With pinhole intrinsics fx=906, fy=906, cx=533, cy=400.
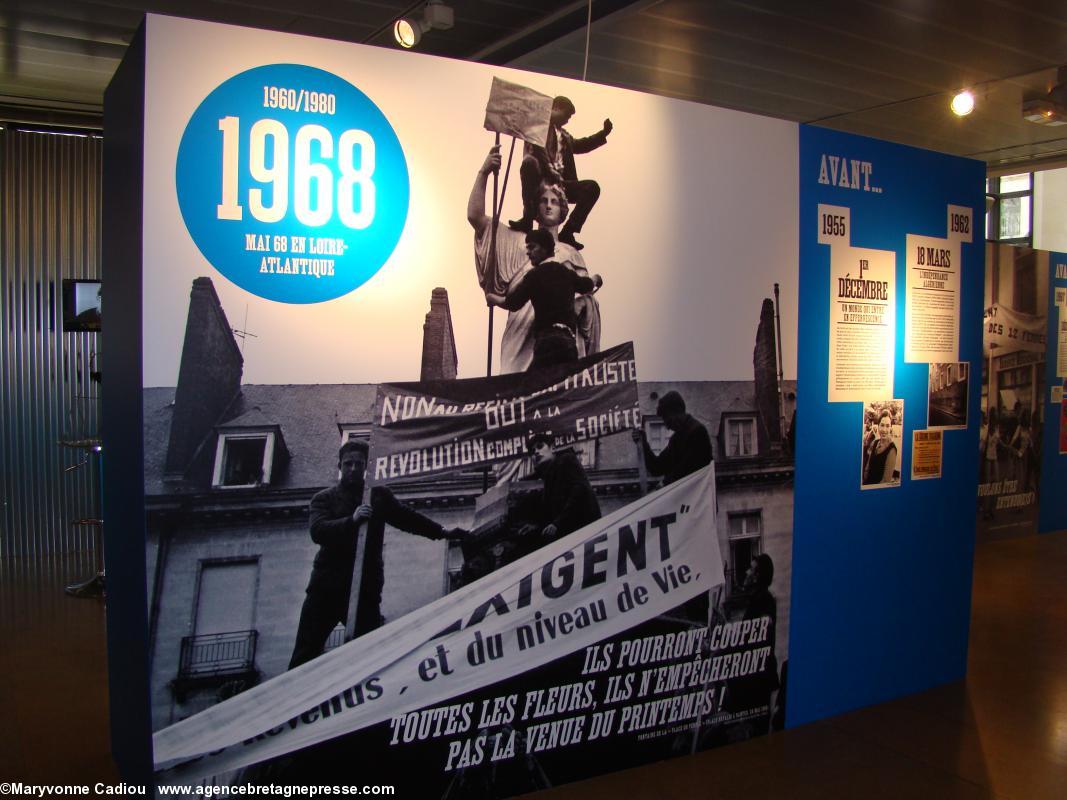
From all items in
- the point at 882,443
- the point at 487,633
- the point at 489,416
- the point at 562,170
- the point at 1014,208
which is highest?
the point at 1014,208

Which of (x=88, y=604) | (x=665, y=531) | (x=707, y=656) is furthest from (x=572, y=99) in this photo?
(x=88, y=604)

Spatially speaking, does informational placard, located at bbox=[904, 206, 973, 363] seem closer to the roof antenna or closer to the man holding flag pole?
the man holding flag pole

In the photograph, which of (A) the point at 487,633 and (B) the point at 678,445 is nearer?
(A) the point at 487,633

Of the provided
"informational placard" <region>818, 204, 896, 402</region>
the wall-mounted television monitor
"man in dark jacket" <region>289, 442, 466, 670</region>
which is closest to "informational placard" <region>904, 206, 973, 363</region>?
"informational placard" <region>818, 204, 896, 402</region>

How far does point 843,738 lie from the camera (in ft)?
12.6

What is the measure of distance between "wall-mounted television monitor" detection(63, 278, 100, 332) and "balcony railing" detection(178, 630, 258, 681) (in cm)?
439

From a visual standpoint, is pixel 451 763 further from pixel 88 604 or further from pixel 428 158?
pixel 88 604

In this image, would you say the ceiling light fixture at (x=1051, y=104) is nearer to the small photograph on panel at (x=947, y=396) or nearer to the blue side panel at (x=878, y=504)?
the blue side panel at (x=878, y=504)

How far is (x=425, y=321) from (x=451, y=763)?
1.53 metres

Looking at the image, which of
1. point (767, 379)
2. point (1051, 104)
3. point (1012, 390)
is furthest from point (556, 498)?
point (1012, 390)

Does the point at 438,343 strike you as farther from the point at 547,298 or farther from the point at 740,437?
the point at 740,437

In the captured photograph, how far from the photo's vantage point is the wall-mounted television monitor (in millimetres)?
6359

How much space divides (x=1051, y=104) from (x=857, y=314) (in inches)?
158

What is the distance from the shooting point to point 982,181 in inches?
175
